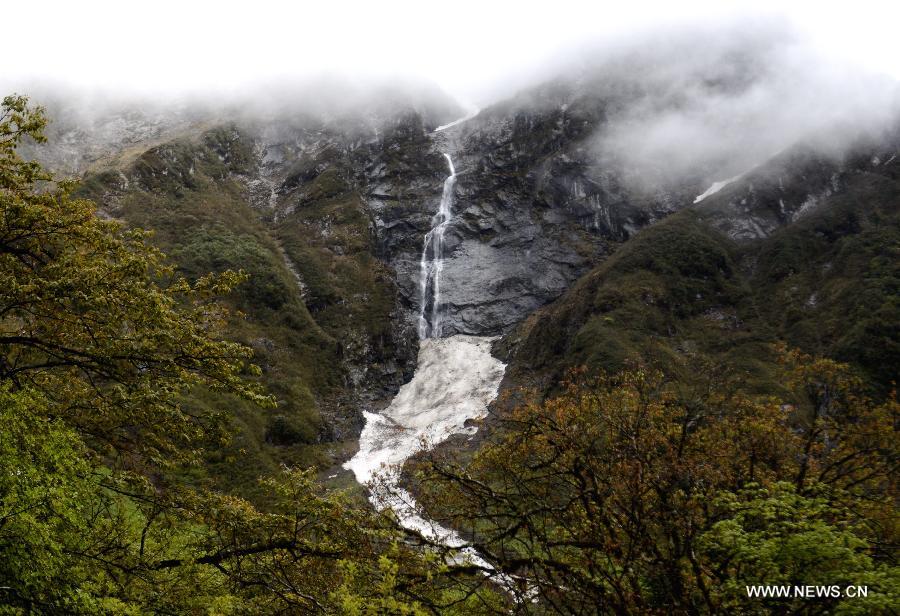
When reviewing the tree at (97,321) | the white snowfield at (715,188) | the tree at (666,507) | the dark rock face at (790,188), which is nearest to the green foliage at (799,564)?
the tree at (666,507)

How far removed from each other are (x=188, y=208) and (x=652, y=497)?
75.8 m

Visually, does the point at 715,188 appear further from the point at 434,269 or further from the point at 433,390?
the point at 433,390

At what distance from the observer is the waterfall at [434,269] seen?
76.6 metres

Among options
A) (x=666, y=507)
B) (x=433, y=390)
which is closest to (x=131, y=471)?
(x=666, y=507)

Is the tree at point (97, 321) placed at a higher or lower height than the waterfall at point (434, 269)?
higher

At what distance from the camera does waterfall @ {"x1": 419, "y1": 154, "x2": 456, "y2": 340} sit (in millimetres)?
76562

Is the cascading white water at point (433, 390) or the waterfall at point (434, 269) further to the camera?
the waterfall at point (434, 269)

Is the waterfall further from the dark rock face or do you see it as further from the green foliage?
the green foliage

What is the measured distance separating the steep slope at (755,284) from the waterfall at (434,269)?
39.5 ft

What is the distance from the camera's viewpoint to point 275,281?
218 feet

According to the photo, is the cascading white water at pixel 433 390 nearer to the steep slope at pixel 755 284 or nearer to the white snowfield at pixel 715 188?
the steep slope at pixel 755 284

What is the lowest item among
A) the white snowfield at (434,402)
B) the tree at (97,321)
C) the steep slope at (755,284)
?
the white snowfield at (434,402)

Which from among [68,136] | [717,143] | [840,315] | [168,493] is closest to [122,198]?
[68,136]

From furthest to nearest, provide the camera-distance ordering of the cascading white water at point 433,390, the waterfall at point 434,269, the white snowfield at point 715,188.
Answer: the white snowfield at point 715,188, the waterfall at point 434,269, the cascading white water at point 433,390
